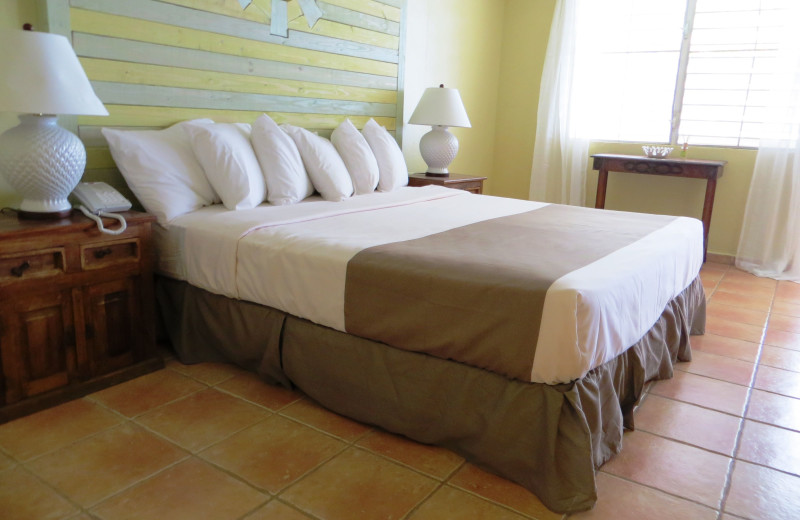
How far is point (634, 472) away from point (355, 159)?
2.28 m

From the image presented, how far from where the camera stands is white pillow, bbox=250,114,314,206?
9.32 ft

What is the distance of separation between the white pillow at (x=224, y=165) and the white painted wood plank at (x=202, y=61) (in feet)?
1.19

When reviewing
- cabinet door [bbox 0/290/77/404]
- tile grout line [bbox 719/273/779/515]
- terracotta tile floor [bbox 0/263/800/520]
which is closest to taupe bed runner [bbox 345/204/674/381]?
terracotta tile floor [bbox 0/263/800/520]

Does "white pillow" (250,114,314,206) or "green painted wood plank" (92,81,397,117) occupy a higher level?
"green painted wood plank" (92,81,397,117)

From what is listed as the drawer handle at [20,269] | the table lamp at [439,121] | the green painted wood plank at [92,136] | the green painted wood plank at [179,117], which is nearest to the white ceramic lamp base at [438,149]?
the table lamp at [439,121]

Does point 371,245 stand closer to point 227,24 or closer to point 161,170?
point 161,170

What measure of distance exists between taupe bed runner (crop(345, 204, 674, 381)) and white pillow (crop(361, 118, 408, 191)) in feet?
4.74

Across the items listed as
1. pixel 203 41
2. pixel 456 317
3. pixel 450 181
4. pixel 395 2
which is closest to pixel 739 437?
pixel 456 317

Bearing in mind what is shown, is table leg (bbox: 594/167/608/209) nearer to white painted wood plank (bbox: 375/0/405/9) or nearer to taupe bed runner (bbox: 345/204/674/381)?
white painted wood plank (bbox: 375/0/405/9)

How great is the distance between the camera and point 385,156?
3646 millimetres

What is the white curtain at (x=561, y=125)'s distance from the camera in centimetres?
495

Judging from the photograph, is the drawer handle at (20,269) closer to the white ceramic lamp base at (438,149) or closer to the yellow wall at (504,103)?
the white ceramic lamp base at (438,149)

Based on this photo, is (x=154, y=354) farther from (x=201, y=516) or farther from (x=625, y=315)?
(x=625, y=315)

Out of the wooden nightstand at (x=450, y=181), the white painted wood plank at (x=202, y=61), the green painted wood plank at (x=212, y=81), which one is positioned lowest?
the wooden nightstand at (x=450, y=181)
